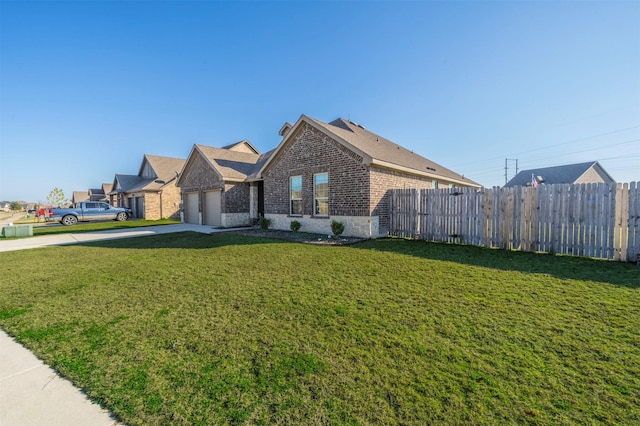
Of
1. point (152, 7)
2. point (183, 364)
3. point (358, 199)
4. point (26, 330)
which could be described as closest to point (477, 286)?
point (183, 364)

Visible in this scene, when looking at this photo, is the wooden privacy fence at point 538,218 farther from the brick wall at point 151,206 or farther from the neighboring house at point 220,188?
the brick wall at point 151,206

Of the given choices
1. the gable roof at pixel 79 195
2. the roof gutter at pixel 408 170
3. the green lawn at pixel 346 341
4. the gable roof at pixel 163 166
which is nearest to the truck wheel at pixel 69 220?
the gable roof at pixel 163 166

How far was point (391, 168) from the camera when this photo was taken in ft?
35.8

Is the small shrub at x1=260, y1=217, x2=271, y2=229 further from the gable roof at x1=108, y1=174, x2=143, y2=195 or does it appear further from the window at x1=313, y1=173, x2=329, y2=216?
the gable roof at x1=108, y1=174, x2=143, y2=195

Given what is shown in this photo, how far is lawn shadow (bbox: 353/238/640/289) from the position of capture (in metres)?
5.27

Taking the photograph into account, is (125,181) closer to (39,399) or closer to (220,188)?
(220,188)

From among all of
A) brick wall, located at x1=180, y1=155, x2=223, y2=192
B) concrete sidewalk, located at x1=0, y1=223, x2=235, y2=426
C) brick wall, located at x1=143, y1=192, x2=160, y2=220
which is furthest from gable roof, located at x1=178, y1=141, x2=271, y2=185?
A: concrete sidewalk, located at x1=0, y1=223, x2=235, y2=426

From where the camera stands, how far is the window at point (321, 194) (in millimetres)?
11633

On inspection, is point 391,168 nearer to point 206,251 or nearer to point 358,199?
point 358,199

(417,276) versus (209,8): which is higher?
(209,8)

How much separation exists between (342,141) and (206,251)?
21.6 ft

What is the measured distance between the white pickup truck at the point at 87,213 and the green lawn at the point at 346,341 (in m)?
20.0

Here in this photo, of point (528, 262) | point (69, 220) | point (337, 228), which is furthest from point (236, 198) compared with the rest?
point (69, 220)

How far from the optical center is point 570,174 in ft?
88.2
